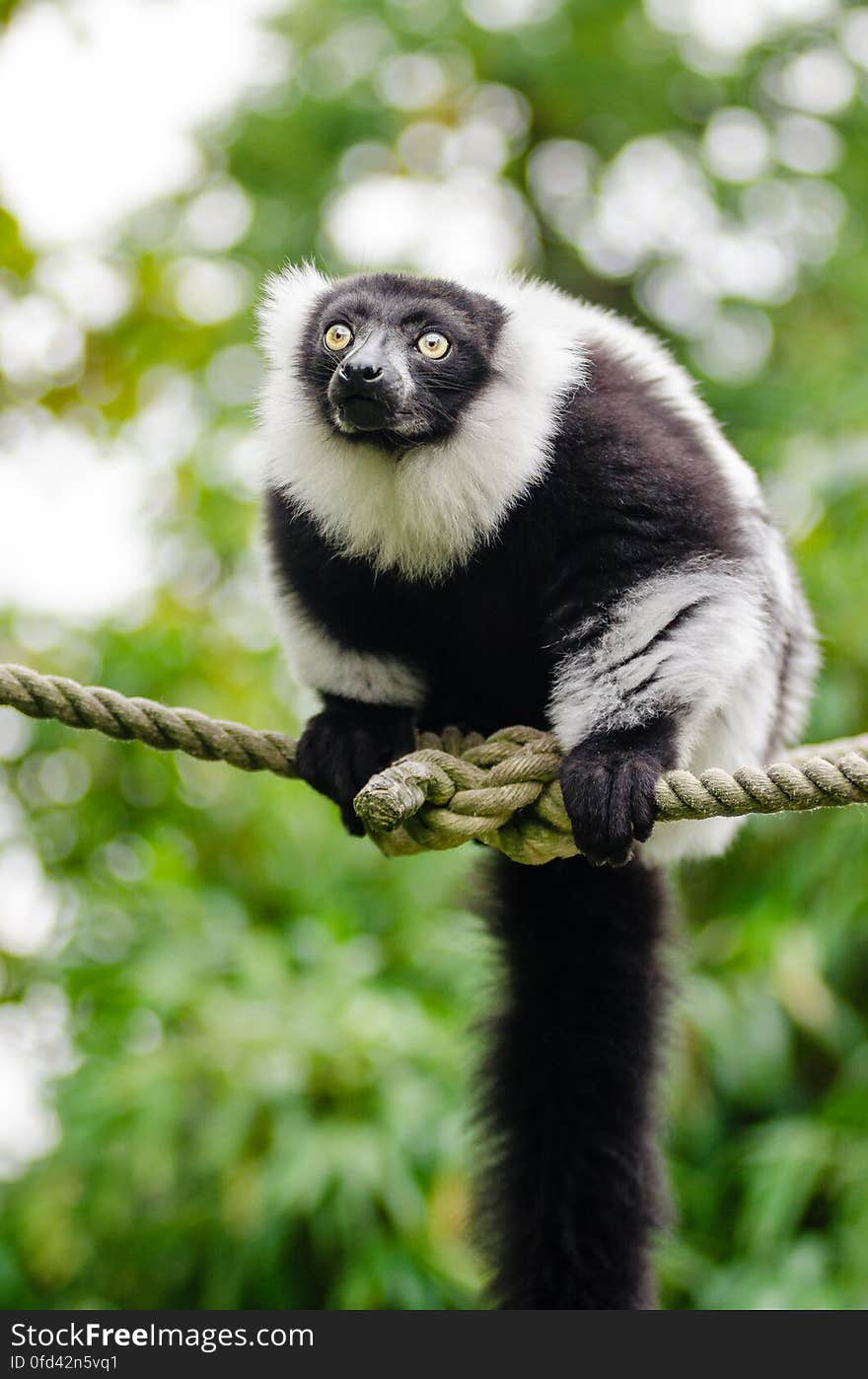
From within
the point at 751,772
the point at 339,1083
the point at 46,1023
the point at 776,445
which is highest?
the point at 751,772

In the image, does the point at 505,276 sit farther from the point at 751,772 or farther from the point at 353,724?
the point at 751,772

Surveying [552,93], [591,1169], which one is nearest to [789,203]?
[552,93]

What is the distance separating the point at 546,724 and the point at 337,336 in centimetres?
86

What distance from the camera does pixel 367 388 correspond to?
2.40 m

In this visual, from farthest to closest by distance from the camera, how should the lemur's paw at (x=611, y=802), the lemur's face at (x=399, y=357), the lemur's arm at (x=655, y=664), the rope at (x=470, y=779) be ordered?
the lemur's face at (x=399, y=357), the lemur's arm at (x=655, y=664), the lemur's paw at (x=611, y=802), the rope at (x=470, y=779)

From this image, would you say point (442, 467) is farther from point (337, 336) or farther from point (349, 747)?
point (349, 747)

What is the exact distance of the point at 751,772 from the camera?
6.70 feet

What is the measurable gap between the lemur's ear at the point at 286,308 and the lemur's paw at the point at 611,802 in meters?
1.11

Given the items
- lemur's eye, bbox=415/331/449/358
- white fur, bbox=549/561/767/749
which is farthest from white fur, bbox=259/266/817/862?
lemur's eye, bbox=415/331/449/358

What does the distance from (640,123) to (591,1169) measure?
599cm

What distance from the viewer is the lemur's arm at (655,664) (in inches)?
91.5

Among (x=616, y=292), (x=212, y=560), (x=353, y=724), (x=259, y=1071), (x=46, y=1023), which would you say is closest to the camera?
(x=353, y=724)

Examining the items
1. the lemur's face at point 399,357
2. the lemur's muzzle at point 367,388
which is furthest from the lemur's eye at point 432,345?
the lemur's muzzle at point 367,388

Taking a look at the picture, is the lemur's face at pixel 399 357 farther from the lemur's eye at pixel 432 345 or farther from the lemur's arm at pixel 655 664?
the lemur's arm at pixel 655 664
